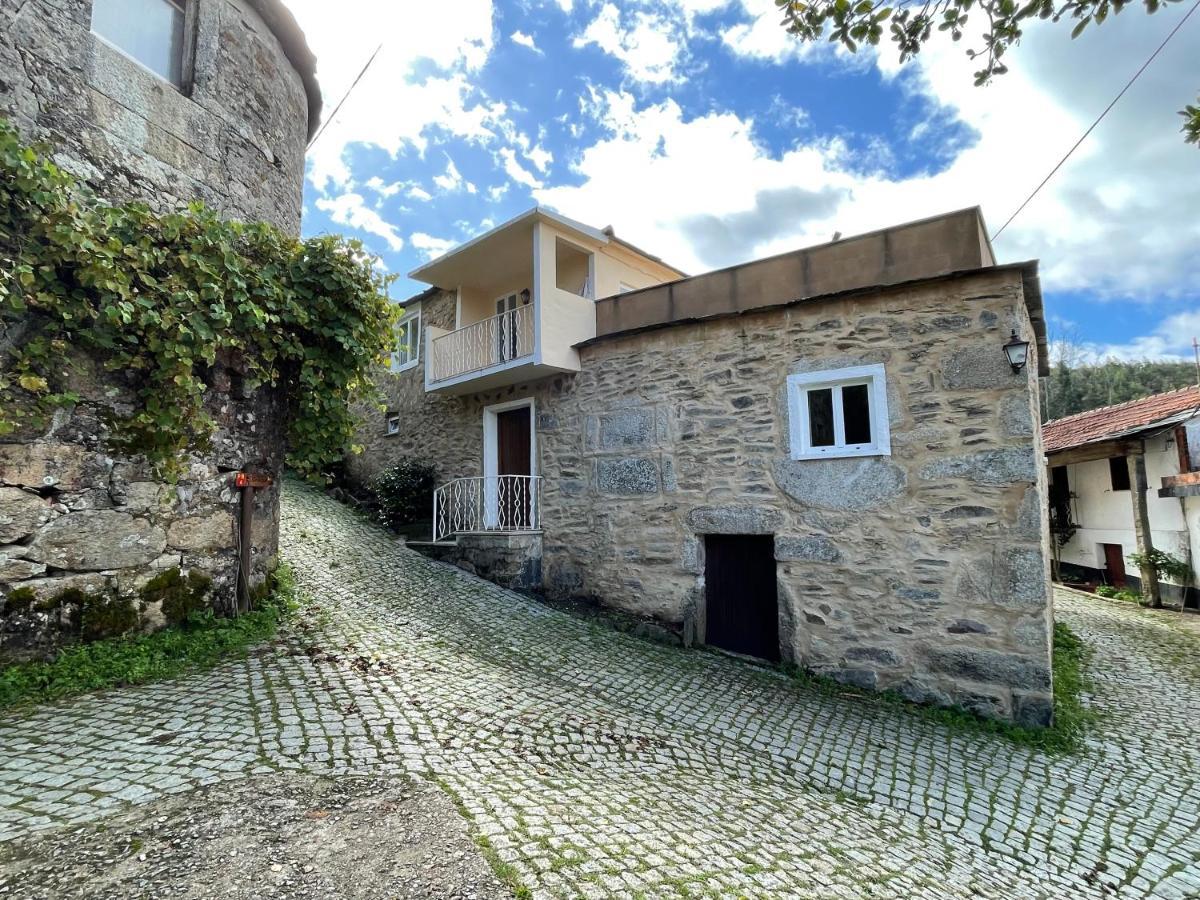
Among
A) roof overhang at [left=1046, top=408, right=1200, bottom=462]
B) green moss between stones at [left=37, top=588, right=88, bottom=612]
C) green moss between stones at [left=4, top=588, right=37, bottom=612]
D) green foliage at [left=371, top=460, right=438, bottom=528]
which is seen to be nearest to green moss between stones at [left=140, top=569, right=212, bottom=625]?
green moss between stones at [left=37, top=588, right=88, bottom=612]

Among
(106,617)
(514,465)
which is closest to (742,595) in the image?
(514,465)

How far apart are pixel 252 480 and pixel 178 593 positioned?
107cm

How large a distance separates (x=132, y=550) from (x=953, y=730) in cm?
685

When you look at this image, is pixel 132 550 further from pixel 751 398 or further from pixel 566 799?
pixel 751 398

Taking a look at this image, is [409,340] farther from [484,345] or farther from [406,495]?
[484,345]

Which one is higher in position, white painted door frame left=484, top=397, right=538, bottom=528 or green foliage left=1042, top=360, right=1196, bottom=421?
green foliage left=1042, top=360, right=1196, bottom=421

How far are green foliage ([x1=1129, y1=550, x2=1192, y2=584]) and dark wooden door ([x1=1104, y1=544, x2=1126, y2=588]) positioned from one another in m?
1.38

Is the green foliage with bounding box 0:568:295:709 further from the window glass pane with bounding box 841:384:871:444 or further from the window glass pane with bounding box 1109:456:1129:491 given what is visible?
the window glass pane with bounding box 1109:456:1129:491

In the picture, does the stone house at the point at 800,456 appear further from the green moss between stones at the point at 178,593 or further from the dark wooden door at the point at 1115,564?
the dark wooden door at the point at 1115,564

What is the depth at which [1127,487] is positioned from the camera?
38.4ft

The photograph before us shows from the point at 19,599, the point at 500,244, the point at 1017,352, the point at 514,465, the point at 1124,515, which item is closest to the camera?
the point at 19,599

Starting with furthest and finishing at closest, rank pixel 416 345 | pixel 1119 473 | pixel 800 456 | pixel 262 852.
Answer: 1. pixel 416 345
2. pixel 1119 473
3. pixel 800 456
4. pixel 262 852

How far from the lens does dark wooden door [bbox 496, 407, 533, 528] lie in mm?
9219

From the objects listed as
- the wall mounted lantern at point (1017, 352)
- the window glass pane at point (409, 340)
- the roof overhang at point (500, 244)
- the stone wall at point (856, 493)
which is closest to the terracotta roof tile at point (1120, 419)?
the stone wall at point (856, 493)
